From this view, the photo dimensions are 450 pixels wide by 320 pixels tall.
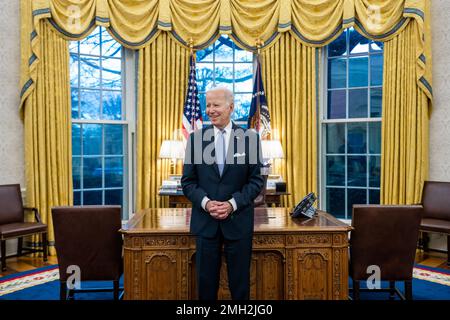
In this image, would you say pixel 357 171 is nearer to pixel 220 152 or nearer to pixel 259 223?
pixel 259 223

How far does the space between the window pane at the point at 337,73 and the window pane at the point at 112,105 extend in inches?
121

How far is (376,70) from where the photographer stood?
17.7 feet

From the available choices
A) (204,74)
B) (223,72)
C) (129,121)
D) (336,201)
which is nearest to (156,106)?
(129,121)

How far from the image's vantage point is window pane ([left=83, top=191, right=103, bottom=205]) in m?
5.50

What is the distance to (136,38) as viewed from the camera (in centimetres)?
529

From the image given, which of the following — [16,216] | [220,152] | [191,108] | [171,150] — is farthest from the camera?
[191,108]

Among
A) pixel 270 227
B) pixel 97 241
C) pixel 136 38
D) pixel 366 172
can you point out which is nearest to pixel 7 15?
pixel 136 38

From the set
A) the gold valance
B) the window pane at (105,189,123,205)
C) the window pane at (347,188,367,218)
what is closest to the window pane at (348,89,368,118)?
the gold valance

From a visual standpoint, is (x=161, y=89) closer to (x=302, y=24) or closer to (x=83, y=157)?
(x=83, y=157)

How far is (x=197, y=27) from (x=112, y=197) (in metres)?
2.70

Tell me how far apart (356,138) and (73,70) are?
407cm

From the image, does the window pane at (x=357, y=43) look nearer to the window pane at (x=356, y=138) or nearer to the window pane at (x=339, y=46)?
the window pane at (x=339, y=46)

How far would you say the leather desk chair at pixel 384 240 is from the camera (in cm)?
291

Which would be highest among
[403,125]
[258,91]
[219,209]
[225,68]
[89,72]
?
[225,68]
